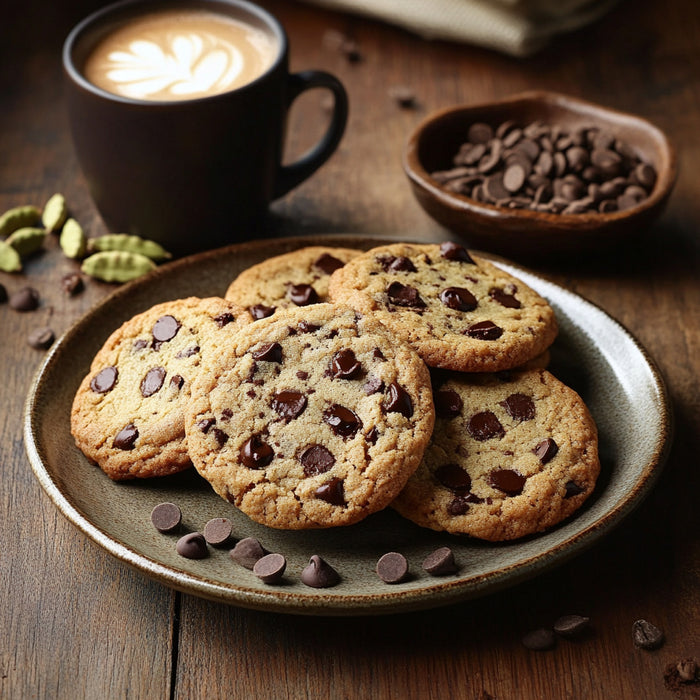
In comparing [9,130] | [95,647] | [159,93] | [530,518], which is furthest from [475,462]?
[9,130]

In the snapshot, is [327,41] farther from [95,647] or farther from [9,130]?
[95,647]

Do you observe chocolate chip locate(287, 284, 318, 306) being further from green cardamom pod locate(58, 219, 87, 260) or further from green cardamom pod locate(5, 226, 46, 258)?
green cardamom pod locate(5, 226, 46, 258)

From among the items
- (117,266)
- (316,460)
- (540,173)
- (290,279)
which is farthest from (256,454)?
(540,173)

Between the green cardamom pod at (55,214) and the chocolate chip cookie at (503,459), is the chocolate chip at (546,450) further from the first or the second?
the green cardamom pod at (55,214)

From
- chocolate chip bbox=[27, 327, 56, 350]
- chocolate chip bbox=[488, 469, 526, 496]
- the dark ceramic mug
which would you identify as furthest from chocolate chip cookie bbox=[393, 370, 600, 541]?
chocolate chip bbox=[27, 327, 56, 350]

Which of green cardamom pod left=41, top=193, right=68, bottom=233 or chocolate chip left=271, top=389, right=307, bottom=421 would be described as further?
green cardamom pod left=41, top=193, right=68, bottom=233
